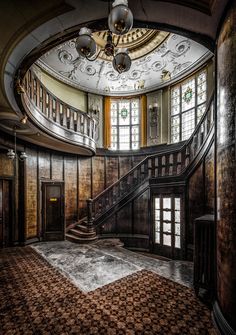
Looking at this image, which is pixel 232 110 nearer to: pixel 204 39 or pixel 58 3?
pixel 204 39

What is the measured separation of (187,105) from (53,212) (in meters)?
7.69

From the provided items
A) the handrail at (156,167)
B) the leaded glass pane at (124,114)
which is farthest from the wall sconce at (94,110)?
the handrail at (156,167)

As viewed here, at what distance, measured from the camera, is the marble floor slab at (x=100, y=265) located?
409cm

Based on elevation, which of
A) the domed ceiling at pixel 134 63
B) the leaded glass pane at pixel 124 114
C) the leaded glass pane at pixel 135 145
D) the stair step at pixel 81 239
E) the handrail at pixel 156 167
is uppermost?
the domed ceiling at pixel 134 63

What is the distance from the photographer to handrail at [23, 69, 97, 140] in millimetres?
5180

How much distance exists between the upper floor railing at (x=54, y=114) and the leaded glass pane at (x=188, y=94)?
176 inches

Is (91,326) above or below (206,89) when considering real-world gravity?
below

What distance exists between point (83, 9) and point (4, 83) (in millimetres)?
2177

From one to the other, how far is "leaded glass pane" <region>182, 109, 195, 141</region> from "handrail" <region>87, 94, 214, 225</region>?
63.6 inches

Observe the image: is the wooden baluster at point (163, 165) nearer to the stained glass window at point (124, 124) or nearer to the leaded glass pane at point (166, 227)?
the leaded glass pane at point (166, 227)

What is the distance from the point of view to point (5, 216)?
22.1 feet

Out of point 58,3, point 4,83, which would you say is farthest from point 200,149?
point 4,83

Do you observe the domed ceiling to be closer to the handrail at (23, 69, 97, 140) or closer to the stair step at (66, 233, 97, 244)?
the handrail at (23, 69, 97, 140)

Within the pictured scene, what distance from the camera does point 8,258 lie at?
5.51 meters
